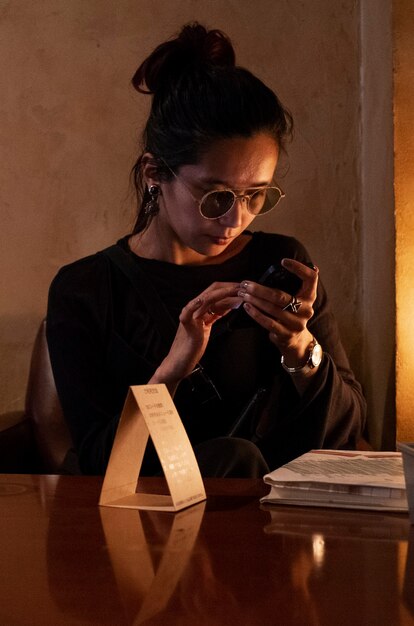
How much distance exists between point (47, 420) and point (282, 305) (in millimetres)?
982

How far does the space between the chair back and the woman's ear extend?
2.05ft

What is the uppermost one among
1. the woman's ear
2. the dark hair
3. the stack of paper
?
the dark hair

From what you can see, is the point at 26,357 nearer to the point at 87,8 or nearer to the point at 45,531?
the point at 87,8

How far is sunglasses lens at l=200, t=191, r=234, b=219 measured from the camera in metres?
1.70

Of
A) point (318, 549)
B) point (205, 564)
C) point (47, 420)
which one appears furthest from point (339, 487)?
point (47, 420)

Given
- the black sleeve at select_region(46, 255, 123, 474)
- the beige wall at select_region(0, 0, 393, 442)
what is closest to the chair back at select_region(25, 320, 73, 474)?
the beige wall at select_region(0, 0, 393, 442)

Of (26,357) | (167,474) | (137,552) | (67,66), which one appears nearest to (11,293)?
(26,357)

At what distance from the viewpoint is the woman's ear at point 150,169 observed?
1880 millimetres

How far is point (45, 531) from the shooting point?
98 centimetres

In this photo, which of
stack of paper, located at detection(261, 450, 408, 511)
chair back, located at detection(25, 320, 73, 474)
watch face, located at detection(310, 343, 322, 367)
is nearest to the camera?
stack of paper, located at detection(261, 450, 408, 511)

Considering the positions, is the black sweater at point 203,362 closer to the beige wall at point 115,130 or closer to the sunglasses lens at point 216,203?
the sunglasses lens at point 216,203

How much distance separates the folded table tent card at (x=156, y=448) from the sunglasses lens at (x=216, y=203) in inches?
25.8

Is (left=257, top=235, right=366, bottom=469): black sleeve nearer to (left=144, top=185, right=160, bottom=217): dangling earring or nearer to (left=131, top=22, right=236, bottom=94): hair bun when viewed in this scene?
(left=144, top=185, right=160, bottom=217): dangling earring

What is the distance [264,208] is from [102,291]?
39 cm
